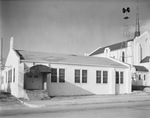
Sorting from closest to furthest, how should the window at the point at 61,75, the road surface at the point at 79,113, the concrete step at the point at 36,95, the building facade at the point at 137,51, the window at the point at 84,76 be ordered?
the road surface at the point at 79,113
the concrete step at the point at 36,95
the window at the point at 61,75
the window at the point at 84,76
the building facade at the point at 137,51

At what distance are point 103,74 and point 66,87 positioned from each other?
5.04m

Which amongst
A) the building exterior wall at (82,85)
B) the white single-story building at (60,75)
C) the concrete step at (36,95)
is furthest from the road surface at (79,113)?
the building exterior wall at (82,85)

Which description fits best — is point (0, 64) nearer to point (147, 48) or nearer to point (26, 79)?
point (26, 79)

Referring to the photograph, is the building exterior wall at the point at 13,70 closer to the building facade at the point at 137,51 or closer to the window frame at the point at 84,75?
the window frame at the point at 84,75

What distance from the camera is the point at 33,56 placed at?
25.9m

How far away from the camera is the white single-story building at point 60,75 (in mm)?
23531

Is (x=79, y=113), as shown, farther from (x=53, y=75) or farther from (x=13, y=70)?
(x=13, y=70)

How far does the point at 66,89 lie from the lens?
2588cm

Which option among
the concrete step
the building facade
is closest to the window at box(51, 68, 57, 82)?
the concrete step

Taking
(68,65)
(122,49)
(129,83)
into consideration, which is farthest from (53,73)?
(122,49)

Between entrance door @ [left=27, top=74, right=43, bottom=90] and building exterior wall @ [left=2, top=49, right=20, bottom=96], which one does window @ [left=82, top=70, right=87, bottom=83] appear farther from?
building exterior wall @ [left=2, top=49, right=20, bottom=96]

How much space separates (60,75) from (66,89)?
165cm

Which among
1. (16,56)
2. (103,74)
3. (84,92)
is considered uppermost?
(16,56)

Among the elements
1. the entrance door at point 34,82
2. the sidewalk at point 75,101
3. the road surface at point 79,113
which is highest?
the entrance door at point 34,82
